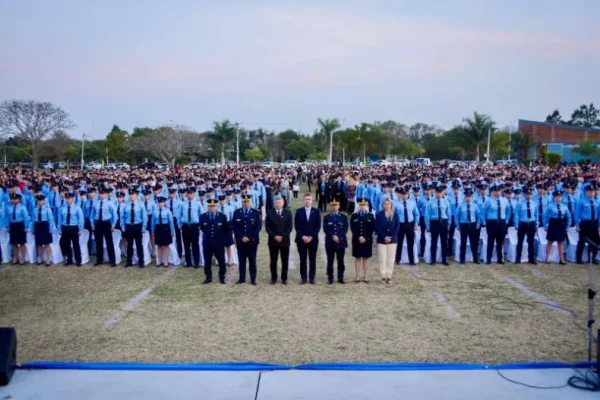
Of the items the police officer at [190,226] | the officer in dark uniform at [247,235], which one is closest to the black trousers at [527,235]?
the officer in dark uniform at [247,235]

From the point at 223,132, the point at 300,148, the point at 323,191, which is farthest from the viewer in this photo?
the point at 300,148

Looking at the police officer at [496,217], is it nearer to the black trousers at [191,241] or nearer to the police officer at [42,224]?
the black trousers at [191,241]

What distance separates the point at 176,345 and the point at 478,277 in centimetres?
628

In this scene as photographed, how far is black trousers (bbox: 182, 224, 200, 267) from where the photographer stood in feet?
35.9

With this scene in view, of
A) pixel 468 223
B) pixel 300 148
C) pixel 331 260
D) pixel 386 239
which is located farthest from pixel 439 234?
pixel 300 148

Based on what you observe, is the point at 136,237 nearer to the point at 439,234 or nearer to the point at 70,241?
the point at 70,241

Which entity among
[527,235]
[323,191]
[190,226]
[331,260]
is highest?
[323,191]

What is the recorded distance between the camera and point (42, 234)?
443 inches

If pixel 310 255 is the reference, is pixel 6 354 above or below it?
below


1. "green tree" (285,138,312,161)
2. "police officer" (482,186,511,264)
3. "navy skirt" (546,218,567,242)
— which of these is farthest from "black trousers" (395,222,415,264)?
"green tree" (285,138,312,161)

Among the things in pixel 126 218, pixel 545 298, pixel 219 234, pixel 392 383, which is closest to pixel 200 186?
pixel 126 218

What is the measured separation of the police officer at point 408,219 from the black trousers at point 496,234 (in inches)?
62.3

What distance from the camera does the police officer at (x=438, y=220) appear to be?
36.7 ft

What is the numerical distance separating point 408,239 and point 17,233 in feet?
28.8
